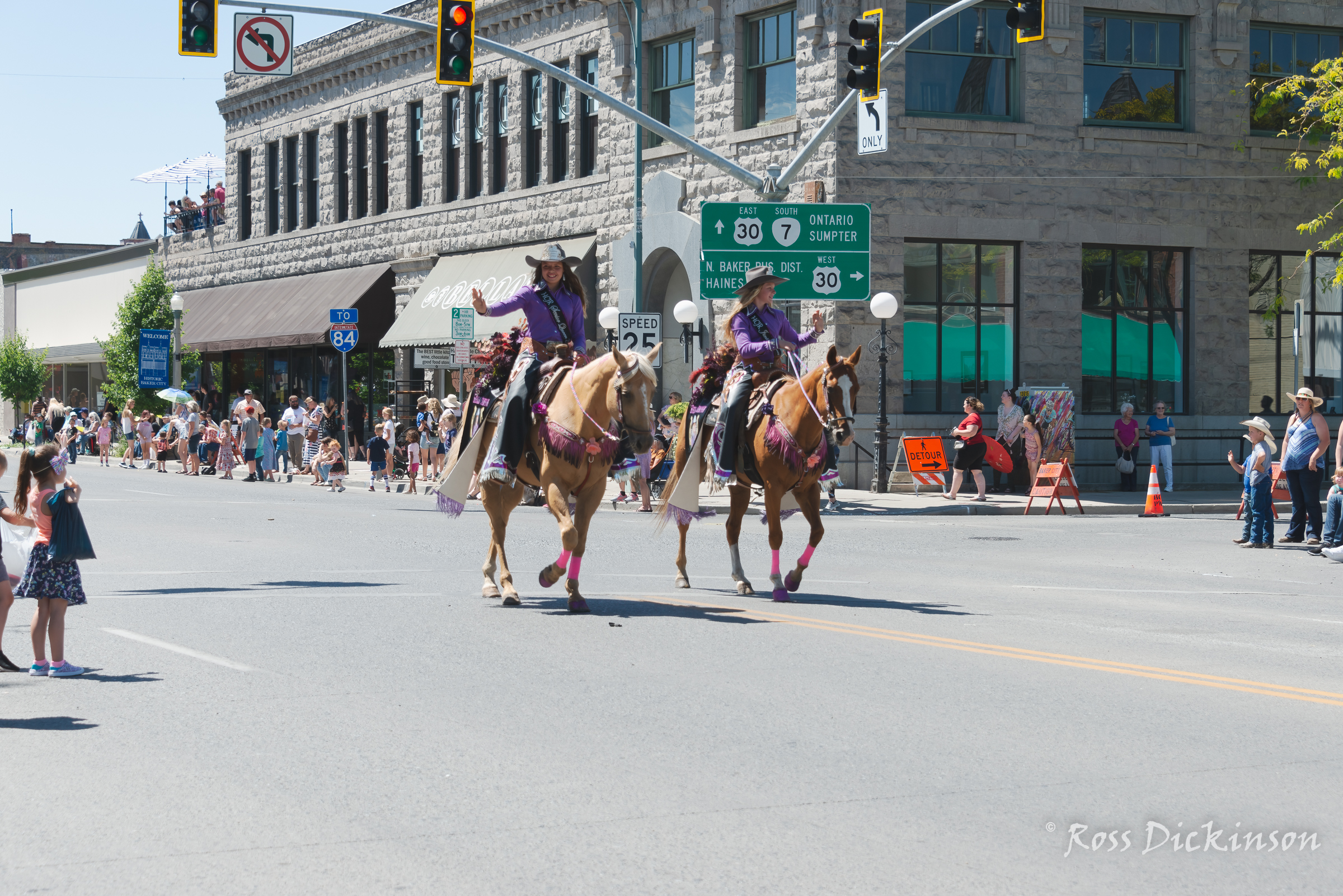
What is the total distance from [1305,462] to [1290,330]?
13.7m

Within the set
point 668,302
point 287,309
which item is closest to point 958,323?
point 668,302

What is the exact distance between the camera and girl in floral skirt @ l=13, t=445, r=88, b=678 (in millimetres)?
8680

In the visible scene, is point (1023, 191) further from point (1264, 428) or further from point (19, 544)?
point (19, 544)

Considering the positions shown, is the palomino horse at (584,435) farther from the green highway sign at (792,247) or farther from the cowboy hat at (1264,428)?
the green highway sign at (792,247)

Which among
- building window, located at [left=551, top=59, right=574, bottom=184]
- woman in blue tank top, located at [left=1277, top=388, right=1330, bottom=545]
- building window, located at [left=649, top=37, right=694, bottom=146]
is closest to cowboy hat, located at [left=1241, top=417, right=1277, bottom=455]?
woman in blue tank top, located at [left=1277, top=388, right=1330, bottom=545]

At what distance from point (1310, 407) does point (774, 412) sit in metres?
9.32

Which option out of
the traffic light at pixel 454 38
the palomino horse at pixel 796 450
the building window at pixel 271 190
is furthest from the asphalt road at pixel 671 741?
the building window at pixel 271 190

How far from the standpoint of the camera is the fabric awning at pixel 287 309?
40500mm

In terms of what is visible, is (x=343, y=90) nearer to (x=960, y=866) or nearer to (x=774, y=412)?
(x=774, y=412)

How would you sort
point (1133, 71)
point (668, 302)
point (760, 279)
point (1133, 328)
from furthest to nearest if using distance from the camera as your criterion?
point (668, 302) → point (1133, 328) → point (1133, 71) → point (760, 279)

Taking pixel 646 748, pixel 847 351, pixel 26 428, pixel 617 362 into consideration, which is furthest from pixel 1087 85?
pixel 26 428

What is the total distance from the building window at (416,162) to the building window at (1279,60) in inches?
829

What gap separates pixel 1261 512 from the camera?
1878 cm

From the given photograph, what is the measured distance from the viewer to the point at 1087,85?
29.3m
